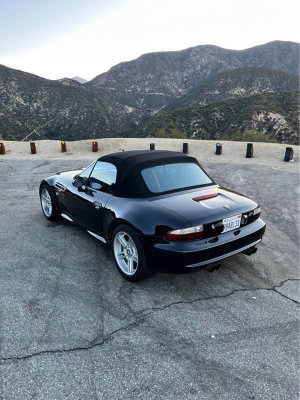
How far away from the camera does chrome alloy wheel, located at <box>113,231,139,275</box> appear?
3.52 metres

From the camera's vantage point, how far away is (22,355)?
98.5 inches

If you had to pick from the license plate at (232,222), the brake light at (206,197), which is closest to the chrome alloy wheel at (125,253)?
the brake light at (206,197)

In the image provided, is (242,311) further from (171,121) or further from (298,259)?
(171,121)

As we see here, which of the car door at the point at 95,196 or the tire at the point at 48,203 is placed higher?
the car door at the point at 95,196

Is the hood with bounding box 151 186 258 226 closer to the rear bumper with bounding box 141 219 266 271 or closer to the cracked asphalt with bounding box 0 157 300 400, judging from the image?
the rear bumper with bounding box 141 219 266 271

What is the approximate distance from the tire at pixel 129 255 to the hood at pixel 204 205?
53 centimetres

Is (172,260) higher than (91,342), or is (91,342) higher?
(172,260)

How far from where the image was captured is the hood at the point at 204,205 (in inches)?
125

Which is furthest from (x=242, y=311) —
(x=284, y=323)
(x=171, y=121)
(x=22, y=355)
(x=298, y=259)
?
(x=171, y=121)

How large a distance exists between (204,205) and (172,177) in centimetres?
74

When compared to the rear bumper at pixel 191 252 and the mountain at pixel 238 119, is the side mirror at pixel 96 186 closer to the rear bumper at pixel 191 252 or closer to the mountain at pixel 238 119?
the rear bumper at pixel 191 252

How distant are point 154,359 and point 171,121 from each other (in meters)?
59.7

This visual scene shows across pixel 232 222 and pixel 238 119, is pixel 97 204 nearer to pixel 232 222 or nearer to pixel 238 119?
pixel 232 222

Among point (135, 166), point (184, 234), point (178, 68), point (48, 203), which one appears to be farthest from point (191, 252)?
point (178, 68)
